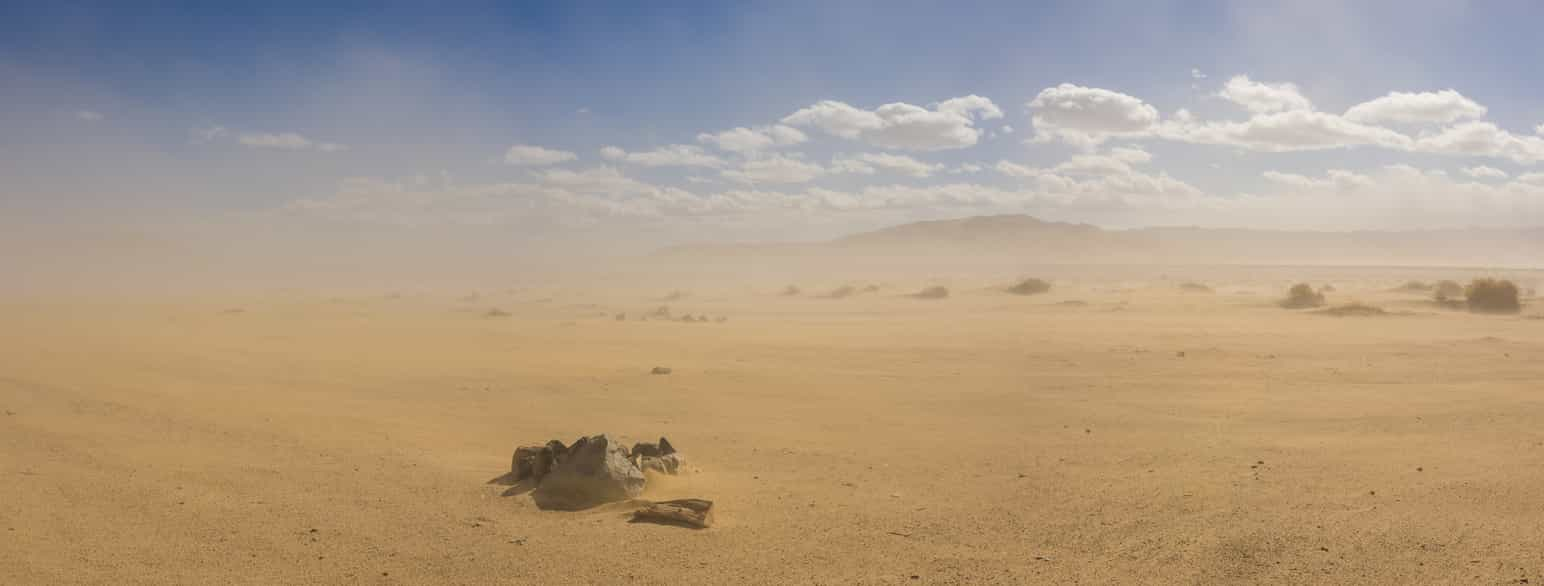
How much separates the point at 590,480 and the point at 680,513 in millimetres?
742

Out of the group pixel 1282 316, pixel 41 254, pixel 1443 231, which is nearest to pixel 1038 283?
pixel 1282 316

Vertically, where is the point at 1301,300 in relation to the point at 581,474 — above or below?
above

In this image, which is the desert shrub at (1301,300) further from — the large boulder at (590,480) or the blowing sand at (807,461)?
the large boulder at (590,480)

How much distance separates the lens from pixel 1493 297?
23.2 m

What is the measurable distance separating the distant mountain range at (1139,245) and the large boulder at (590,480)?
139171 millimetres

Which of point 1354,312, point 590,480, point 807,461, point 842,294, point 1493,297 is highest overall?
point 1493,297

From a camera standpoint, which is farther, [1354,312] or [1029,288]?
[1029,288]

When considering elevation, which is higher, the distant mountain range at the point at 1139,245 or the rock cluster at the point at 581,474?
the distant mountain range at the point at 1139,245

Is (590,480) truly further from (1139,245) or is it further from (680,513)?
(1139,245)

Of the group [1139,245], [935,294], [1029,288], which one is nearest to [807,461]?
[935,294]

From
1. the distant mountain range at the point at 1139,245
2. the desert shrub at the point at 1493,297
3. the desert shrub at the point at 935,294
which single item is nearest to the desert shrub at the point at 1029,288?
the desert shrub at the point at 935,294

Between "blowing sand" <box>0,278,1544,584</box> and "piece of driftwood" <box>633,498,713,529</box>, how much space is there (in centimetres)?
11

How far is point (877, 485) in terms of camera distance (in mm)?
6418

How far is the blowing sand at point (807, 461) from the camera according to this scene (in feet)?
15.6
